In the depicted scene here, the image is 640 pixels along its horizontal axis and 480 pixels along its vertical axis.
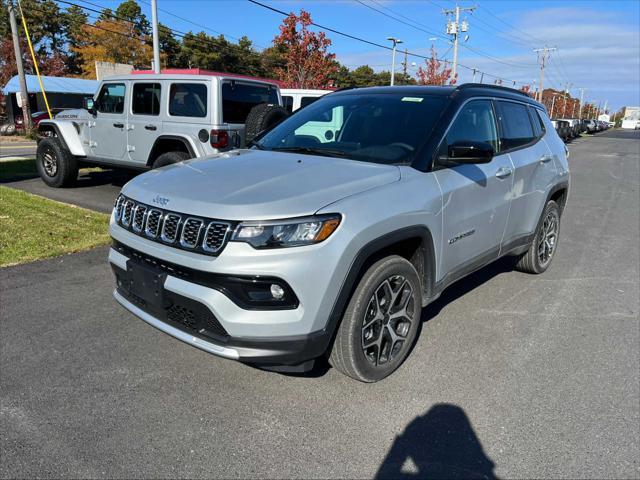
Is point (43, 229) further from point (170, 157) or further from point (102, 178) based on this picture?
point (102, 178)

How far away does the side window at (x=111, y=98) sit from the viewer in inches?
328

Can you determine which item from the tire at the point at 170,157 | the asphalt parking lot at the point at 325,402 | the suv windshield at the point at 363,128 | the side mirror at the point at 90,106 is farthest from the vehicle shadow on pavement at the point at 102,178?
the suv windshield at the point at 363,128

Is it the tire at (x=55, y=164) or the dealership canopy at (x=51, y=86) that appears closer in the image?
the tire at (x=55, y=164)

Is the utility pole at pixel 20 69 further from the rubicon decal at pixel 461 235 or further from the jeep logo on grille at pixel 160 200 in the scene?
the rubicon decal at pixel 461 235

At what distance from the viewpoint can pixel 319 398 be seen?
10.0 feet

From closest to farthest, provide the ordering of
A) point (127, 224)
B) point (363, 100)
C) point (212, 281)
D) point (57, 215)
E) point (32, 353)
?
1. point (212, 281)
2. point (127, 224)
3. point (32, 353)
4. point (363, 100)
5. point (57, 215)

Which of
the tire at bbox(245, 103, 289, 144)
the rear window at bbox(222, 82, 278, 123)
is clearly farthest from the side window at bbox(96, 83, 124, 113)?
the tire at bbox(245, 103, 289, 144)

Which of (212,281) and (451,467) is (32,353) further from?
(451,467)

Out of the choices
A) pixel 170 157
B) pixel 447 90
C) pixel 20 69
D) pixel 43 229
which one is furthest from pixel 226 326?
pixel 20 69

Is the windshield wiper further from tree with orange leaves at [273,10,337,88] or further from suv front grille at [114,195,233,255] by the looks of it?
tree with orange leaves at [273,10,337,88]

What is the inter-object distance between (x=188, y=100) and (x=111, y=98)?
185 centimetres

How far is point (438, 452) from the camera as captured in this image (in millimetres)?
2609

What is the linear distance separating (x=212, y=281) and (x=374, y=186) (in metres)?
1.08

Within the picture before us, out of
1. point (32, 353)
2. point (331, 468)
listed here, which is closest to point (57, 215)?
point (32, 353)
